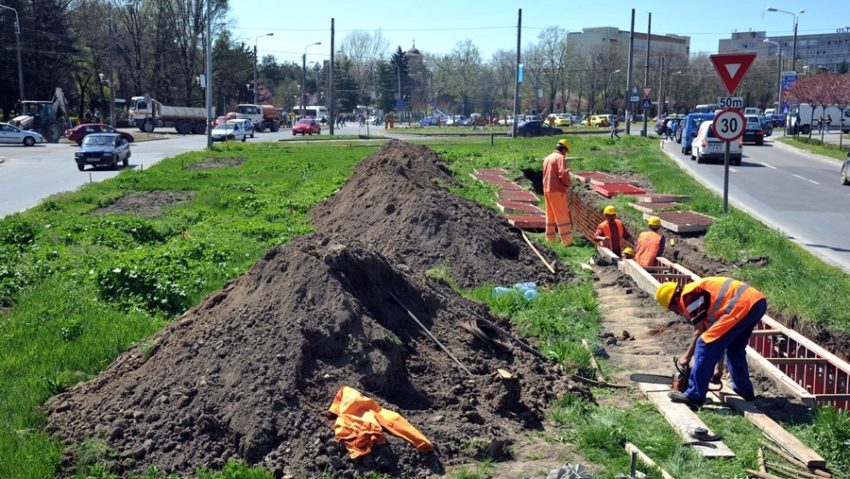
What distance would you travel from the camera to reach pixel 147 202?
2205cm

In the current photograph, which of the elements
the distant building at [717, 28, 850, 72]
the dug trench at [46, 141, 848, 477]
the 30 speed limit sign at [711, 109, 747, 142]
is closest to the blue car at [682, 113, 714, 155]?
the 30 speed limit sign at [711, 109, 747, 142]

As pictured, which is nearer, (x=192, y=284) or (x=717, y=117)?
(x=192, y=284)

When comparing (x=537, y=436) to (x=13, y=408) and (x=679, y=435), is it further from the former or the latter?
(x=13, y=408)

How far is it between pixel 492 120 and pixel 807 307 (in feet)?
297

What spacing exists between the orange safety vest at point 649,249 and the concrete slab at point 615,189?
9.06 m

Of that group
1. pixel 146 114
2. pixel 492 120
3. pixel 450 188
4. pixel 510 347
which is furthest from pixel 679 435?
pixel 492 120

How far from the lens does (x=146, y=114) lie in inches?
2736

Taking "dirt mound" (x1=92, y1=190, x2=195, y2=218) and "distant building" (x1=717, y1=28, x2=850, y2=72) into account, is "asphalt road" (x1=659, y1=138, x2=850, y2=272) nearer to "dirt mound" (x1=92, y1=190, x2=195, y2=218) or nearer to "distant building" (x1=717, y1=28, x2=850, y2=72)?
"dirt mound" (x1=92, y1=190, x2=195, y2=218)

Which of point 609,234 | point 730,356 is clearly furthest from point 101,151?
point 730,356

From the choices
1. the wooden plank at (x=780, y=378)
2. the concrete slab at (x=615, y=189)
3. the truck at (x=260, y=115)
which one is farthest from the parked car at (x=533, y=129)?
the wooden plank at (x=780, y=378)

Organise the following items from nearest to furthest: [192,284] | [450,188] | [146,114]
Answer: [192,284], [450,188], [146,114]

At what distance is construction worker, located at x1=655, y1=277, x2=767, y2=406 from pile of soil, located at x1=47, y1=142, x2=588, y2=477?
1203mm

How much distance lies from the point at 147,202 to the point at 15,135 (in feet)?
110

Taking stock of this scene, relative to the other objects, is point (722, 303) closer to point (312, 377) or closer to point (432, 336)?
point (432, 336)
